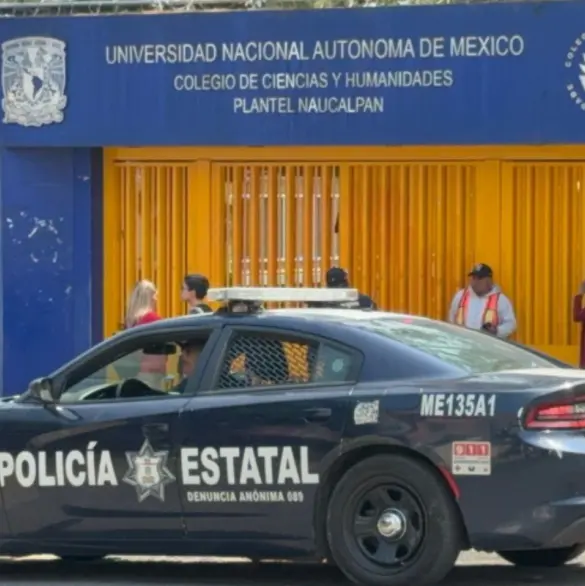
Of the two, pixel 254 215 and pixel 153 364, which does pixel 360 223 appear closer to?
pixel 254 215

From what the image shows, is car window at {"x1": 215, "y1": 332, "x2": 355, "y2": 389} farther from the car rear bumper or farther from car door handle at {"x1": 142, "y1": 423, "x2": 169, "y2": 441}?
the car rear bumper

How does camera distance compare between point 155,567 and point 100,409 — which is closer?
point 100,409

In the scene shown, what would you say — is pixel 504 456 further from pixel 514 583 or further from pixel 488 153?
pixel 488 153

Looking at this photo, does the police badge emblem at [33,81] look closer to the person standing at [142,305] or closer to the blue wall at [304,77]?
the blue wall at [304,77]

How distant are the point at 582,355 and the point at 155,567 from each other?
18.5 feet

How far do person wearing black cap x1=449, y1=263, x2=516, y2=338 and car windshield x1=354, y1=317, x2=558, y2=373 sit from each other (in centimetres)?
476

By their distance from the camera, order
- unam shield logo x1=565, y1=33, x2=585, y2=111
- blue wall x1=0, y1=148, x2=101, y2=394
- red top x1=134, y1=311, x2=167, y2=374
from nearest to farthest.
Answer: red top x1=134, y1=311, x2=167, y2=374
unam shield logo x1=565, y1=33, x2=585, y2=111
blue wall x1=0, y1=148, x2=101, y2=394

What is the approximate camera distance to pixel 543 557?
342 inches

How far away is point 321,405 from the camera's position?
308 inches

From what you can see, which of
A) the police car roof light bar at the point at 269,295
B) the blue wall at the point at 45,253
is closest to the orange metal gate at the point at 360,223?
the blue wall at the point at 45,253

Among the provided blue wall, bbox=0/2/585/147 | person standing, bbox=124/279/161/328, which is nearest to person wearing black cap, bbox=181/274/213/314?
person standing, bbox=124/279/161/328

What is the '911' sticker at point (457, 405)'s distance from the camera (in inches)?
297

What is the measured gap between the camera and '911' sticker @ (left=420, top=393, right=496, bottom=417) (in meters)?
7.53

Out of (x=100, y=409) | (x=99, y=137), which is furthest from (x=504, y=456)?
(x=99, y=137)
